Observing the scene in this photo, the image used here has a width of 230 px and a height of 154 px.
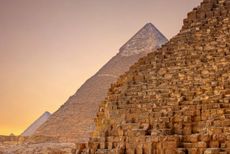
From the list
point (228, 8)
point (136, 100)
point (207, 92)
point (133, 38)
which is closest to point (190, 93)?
point (207, 92)

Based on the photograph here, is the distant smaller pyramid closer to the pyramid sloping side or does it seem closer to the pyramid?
the pyramid

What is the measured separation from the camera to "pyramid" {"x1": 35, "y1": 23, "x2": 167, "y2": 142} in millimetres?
89312

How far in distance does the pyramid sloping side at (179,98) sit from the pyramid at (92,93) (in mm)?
65622

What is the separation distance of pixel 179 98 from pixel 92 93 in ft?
276

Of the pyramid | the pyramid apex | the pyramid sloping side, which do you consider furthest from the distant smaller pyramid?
the pyramid sloping side

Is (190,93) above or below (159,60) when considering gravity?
below

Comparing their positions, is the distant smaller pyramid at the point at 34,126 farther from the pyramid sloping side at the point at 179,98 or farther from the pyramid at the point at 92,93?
the pyramid sloping side at the point at 179,98

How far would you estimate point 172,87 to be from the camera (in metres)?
18.0

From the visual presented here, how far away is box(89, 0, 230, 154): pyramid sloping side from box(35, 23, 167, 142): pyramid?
6562 cm

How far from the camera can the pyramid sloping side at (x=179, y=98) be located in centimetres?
1491

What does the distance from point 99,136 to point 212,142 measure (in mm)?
5393

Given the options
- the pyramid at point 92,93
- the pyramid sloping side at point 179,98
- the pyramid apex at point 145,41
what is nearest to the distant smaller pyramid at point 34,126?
the pyramid at point 92,93

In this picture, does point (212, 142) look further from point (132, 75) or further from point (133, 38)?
point (133, 38)

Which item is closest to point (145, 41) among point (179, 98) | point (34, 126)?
point (34, 126)
